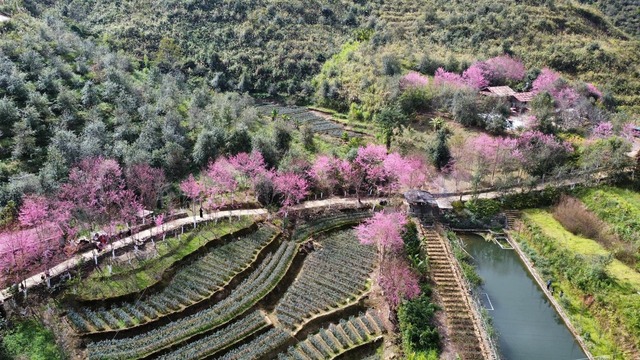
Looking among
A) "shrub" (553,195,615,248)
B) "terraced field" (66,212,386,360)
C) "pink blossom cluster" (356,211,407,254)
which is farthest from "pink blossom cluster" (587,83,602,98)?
"terraced field" (66,212,386,360)

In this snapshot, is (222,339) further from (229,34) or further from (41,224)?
(229,34)

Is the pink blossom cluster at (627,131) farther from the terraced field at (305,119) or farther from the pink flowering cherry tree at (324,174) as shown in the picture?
the pink flowering cherry tree at (324,174)

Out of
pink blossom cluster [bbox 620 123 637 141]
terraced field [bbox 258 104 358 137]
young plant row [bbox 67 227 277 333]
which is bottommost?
young plant row [bbox 67 227 277 333]

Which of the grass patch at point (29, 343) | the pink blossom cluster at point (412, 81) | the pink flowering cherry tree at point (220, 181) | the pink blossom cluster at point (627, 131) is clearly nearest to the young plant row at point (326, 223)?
the pink flowering cherry tree at point (220, 181)

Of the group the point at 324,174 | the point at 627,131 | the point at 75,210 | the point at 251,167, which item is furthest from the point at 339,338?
the point at 627,131

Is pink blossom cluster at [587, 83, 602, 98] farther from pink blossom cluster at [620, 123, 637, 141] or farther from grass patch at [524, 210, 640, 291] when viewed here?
grass patch at [524, 210, 640, 291]

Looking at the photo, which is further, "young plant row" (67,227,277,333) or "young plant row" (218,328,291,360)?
"young plant row" (67,227,277,333)
